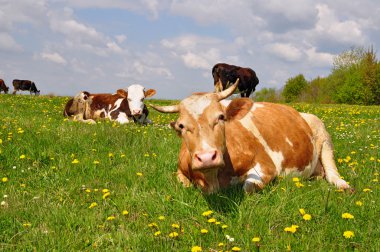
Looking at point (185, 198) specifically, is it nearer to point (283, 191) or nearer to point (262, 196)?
point (262, 196)

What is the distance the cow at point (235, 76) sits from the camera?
30.7 meters

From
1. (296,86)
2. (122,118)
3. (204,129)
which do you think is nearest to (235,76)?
(122,118)

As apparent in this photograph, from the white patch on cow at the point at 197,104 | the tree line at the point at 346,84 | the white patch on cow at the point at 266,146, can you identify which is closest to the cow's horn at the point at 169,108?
the white patch on cow at the point at 197,104

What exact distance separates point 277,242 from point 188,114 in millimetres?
1900

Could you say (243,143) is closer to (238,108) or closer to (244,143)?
(244,143)

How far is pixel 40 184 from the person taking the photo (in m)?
6.27

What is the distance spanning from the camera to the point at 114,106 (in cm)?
1600

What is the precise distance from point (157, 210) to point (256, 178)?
1557 millimetres

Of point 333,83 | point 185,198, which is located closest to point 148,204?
point 185,198

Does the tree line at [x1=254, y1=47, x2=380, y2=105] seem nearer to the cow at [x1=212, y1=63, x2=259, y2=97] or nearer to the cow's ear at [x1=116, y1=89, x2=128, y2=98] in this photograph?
the cow at [x1=212, y1=63, x2=259, y2=97]

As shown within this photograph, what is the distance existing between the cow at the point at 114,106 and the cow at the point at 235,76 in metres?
14.4

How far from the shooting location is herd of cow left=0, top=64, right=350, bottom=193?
4.89 metres

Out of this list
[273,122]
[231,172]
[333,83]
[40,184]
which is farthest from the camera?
[333,83]

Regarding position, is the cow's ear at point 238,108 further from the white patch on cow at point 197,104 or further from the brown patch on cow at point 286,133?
the brown patch on cow at point 286,133
